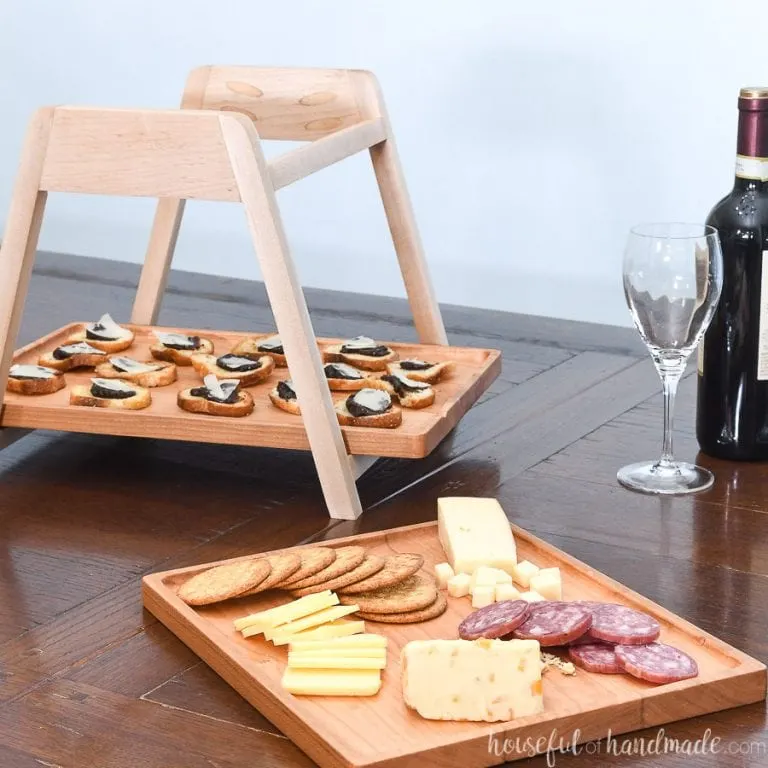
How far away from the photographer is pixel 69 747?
0.90 meters

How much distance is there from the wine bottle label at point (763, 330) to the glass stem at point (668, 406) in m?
0.09

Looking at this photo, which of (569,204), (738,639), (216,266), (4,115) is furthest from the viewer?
(4,115)

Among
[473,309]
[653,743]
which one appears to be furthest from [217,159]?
[473,309]

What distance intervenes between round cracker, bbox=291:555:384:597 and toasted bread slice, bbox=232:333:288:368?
0.57 meters

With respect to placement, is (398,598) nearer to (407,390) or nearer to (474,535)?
(474,535)

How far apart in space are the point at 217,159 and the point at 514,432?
1.73 ft

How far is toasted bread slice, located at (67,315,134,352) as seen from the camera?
1.65 m

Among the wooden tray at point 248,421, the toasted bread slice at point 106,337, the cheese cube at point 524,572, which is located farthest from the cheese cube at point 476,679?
the toasted bread slice at point 106,337

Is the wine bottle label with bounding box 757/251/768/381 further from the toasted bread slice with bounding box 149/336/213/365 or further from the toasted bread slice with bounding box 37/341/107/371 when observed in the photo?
the toasted bread slice with bounding box 37/341/107/371

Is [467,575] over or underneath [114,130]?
underneath

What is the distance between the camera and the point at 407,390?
144 cm

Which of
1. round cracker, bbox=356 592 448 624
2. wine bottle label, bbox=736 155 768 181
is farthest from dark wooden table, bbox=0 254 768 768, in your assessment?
wine bottle label, bbox=736 155 768 181

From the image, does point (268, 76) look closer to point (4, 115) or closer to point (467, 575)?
point (467, 575)

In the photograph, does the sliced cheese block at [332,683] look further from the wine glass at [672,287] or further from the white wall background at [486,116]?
the white wall background at [486,116]
